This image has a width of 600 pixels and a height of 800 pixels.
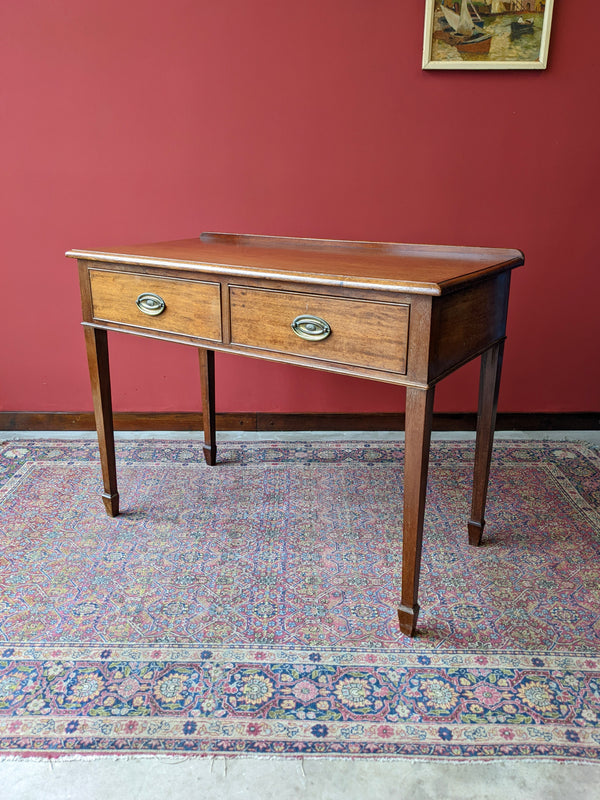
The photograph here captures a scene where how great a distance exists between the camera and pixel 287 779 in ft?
4.51

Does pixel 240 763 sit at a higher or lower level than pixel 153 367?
lower

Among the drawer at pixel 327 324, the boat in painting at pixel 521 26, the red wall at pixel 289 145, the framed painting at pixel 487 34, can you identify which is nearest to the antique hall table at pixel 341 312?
the drawer at pixel 327 324

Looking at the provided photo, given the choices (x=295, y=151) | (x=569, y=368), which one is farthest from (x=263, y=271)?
(x=569, y=368)

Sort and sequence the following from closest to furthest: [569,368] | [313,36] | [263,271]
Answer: [263,271], [313,36], [569,368]

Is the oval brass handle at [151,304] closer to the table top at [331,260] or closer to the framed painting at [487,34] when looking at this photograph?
the table top at [331,260]

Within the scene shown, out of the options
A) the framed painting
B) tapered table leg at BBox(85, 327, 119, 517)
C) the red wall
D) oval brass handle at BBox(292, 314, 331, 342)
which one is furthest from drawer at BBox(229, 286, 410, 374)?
the framed painting

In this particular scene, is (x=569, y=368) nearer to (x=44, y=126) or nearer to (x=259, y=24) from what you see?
(x=259, y=24)

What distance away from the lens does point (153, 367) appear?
3.18m

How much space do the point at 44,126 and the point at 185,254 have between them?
138 cm

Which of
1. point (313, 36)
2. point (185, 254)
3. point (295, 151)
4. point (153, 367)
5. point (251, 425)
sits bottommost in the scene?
point (251, 425)

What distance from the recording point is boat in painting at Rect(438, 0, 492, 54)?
8.79 feet

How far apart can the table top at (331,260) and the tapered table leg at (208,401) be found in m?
0.49

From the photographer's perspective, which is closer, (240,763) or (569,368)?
(240,763)

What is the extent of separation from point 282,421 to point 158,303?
4.39 feet
